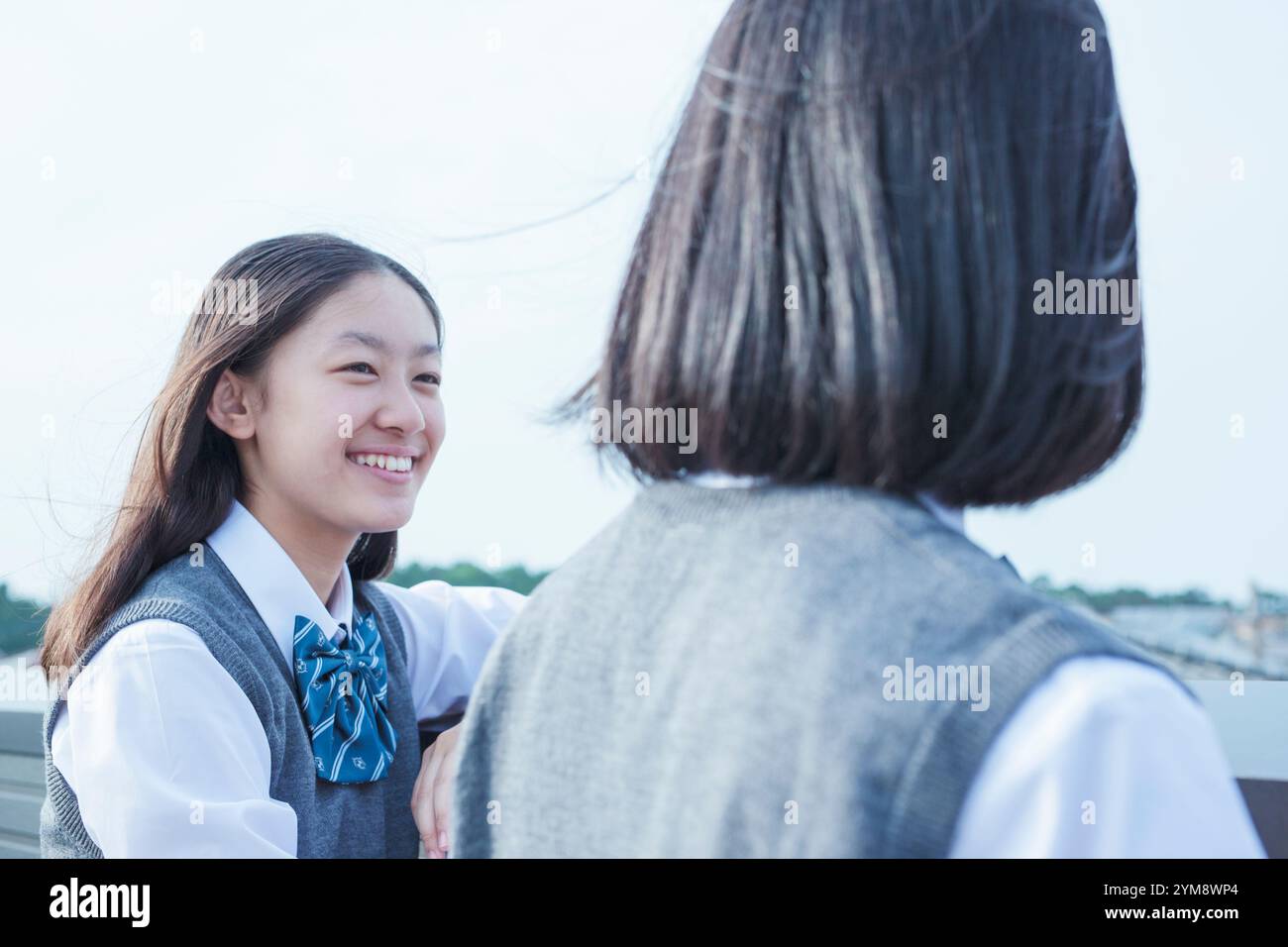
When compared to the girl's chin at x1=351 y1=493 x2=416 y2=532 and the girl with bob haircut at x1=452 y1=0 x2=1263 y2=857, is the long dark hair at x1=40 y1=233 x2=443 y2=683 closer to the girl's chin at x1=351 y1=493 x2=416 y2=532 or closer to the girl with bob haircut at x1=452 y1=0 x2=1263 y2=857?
the girl's chin at x1=351 y1=493 x2=416 y2=532

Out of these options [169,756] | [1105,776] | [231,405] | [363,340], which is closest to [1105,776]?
[1105,776]

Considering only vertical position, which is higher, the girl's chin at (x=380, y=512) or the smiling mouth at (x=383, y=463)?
the smiling mouth at (x=383, y=463)

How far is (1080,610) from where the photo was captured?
0.56 m

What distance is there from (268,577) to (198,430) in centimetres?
27

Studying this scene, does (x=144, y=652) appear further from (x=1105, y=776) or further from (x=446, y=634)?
(x=1105, y=776)

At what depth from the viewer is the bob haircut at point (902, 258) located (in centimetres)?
61

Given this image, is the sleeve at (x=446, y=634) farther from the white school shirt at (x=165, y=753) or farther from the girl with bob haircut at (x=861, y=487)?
the girl with bob haircut at (x=861, y=487)

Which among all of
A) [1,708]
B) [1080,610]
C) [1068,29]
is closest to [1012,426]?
[1080,610]

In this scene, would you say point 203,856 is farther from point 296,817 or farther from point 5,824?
point 5,824

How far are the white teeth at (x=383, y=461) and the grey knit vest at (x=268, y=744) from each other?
0.81 feet

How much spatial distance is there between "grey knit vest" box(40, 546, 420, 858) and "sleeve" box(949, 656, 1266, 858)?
1.15m

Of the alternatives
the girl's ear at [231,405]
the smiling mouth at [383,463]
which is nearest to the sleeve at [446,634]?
the smiling mouth at [383,463]

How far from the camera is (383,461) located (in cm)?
175

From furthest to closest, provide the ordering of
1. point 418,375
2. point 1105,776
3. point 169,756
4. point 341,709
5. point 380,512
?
point 418,375, point 380,512, point 341,709, point 169,756, point 1105,776
